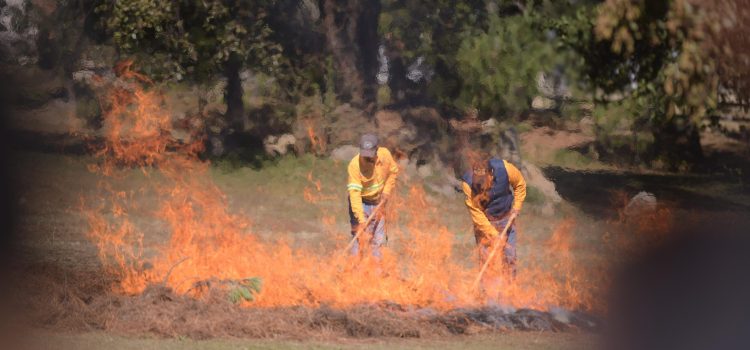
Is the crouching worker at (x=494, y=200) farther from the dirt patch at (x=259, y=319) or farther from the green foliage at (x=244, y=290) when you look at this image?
the green foliage at (x=244, y=290)

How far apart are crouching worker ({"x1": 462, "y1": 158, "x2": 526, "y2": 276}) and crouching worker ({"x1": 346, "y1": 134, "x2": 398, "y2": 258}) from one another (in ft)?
2.85

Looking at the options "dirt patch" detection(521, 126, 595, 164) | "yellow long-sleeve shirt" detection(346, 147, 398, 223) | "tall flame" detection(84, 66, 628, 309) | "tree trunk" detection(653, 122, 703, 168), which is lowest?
"tall flame" detection(84, 66, 628, 309)

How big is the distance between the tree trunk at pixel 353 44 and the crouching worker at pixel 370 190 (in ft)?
31.3

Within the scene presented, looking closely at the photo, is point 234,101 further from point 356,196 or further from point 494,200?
point 494,200

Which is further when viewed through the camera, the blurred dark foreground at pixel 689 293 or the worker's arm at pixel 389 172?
the blurred dark foreground at pixel 689 293

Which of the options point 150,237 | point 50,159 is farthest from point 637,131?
point 50,159

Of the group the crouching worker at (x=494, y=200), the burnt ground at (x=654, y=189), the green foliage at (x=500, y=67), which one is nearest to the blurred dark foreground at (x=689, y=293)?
the burnt ground at (x=654, y=189)

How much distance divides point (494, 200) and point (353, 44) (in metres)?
10.2

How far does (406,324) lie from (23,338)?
3.41m

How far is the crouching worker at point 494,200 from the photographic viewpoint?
11867 mm

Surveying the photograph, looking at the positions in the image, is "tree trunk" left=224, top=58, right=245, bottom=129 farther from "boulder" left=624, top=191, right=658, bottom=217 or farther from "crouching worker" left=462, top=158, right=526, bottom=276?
"crouching worker" left=462, top=158, right=526, bottom=276

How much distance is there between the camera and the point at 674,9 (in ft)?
47.3

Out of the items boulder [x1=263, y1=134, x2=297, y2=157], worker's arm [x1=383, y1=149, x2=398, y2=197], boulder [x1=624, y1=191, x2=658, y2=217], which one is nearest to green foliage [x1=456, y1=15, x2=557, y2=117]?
boulder [x1=624, y1=191, x2=658, y2=217]

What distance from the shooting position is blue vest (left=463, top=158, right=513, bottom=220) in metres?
11.9
